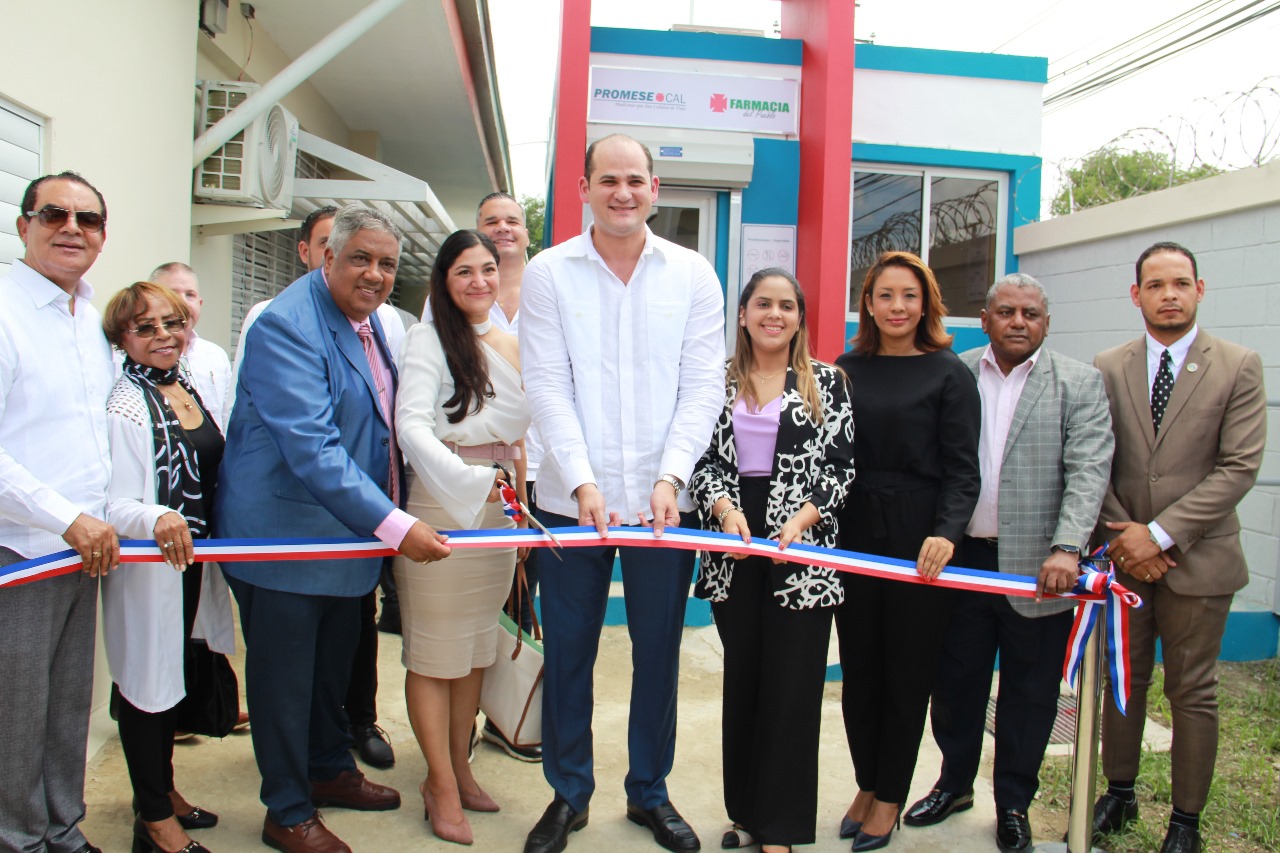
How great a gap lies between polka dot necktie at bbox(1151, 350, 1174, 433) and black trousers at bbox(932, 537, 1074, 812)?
0.74 m

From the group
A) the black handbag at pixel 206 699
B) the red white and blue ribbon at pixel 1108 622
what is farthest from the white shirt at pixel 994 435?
the black handbag at pixel 206 699

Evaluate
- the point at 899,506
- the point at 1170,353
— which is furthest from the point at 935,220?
the point at 899,506

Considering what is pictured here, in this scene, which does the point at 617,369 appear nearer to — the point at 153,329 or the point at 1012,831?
the point at 153,329

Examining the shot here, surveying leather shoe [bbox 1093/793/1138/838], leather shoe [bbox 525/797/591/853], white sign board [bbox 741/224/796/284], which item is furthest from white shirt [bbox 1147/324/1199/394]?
white sign board [bbox 741/224/796/284]

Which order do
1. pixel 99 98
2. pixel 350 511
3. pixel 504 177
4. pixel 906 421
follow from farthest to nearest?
pixel 504 177, pixel 99 98, pixel 906 421, pixel 350 511

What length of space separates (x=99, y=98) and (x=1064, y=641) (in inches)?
189

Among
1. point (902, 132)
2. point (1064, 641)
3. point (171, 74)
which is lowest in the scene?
point (1064, 641)

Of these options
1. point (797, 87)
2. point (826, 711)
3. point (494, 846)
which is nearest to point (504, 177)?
point (797, 87)

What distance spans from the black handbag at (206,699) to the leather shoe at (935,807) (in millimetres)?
2406

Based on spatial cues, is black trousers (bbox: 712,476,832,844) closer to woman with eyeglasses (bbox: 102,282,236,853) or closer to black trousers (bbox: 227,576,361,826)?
black trousers (bbox: 227,576,361,826)

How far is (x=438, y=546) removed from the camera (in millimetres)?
2615

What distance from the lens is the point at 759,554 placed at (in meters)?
2.77

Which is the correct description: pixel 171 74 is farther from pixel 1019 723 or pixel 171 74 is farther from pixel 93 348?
pixel 1019 723

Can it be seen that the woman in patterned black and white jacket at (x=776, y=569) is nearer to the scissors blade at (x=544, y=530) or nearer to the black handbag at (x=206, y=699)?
the scissors blade at (x=544, y=530)
